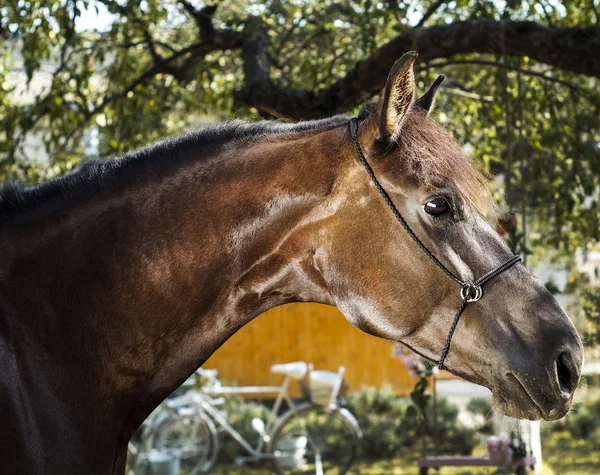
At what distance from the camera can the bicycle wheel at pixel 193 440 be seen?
792 centimetres

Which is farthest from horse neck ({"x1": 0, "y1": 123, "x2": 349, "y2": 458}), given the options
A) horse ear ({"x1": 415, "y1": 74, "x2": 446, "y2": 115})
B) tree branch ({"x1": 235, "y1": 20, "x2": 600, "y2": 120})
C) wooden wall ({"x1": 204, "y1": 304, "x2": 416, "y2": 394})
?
wooden wall ({"x1": 204, "y1": 304, "x2": 416, "y2": 394})

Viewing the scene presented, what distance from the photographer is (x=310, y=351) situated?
11648mm

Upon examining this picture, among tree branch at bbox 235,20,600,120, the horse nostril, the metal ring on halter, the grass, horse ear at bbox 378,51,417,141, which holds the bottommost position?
the grass

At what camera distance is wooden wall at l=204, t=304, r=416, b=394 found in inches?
459

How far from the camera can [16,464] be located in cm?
176

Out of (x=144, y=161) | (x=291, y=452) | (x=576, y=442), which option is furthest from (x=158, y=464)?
(x=144, y=161)

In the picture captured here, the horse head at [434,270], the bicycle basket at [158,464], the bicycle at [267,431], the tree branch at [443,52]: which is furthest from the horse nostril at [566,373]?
the bicycle basket at [158,464]

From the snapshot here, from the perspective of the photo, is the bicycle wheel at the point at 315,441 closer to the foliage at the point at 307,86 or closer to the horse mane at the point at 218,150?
the foliage at the point at 307,86

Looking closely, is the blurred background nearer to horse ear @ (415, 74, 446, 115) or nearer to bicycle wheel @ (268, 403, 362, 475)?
bicycle wheel @ (268, 403, 362, 475)

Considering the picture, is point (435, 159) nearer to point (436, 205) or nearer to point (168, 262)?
point (436, 205)

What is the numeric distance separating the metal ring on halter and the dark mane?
0.60 meters

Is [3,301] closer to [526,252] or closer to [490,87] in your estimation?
[526,252]

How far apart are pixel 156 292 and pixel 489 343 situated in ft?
2.91

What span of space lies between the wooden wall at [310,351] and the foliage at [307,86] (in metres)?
4.65
